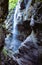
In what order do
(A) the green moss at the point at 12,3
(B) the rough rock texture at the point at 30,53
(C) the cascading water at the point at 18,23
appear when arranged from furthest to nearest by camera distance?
1. (A) the green moss at the point at 12,3
2. (C) the cascading water at the point at 18,23
3. (B) the rough rock texture at the point at 30,53

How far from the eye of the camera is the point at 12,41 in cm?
1069

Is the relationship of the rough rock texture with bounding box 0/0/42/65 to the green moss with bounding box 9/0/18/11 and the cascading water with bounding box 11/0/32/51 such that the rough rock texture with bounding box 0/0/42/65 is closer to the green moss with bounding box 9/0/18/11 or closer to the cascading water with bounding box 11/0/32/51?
the cascading water with bounding box 11/0/32/51

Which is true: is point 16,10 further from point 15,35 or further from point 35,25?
point 35,25

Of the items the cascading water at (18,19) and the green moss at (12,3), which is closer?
the cascading water at (18,19)

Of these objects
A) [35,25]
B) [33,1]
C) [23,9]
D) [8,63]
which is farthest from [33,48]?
[8,63]

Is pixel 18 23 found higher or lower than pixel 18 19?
lower

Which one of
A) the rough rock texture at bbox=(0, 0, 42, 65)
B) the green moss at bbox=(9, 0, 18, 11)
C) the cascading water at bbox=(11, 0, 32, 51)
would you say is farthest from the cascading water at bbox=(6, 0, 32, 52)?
the rough rock texture at bbox=(0, 0, 42, 65)

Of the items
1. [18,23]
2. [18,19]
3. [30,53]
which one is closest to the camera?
[30,53]

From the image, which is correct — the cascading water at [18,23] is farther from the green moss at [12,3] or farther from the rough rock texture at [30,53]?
the rough rock texture at [30,53]

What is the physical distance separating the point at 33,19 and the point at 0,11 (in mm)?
5217

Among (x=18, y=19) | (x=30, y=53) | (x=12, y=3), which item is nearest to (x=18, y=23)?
(x=18, y=19)

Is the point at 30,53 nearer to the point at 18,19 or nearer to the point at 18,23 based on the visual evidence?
the point at 18,23

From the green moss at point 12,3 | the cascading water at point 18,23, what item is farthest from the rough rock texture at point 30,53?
the green moss at point 12,3

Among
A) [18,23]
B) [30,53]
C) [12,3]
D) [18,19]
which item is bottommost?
[30,53]
